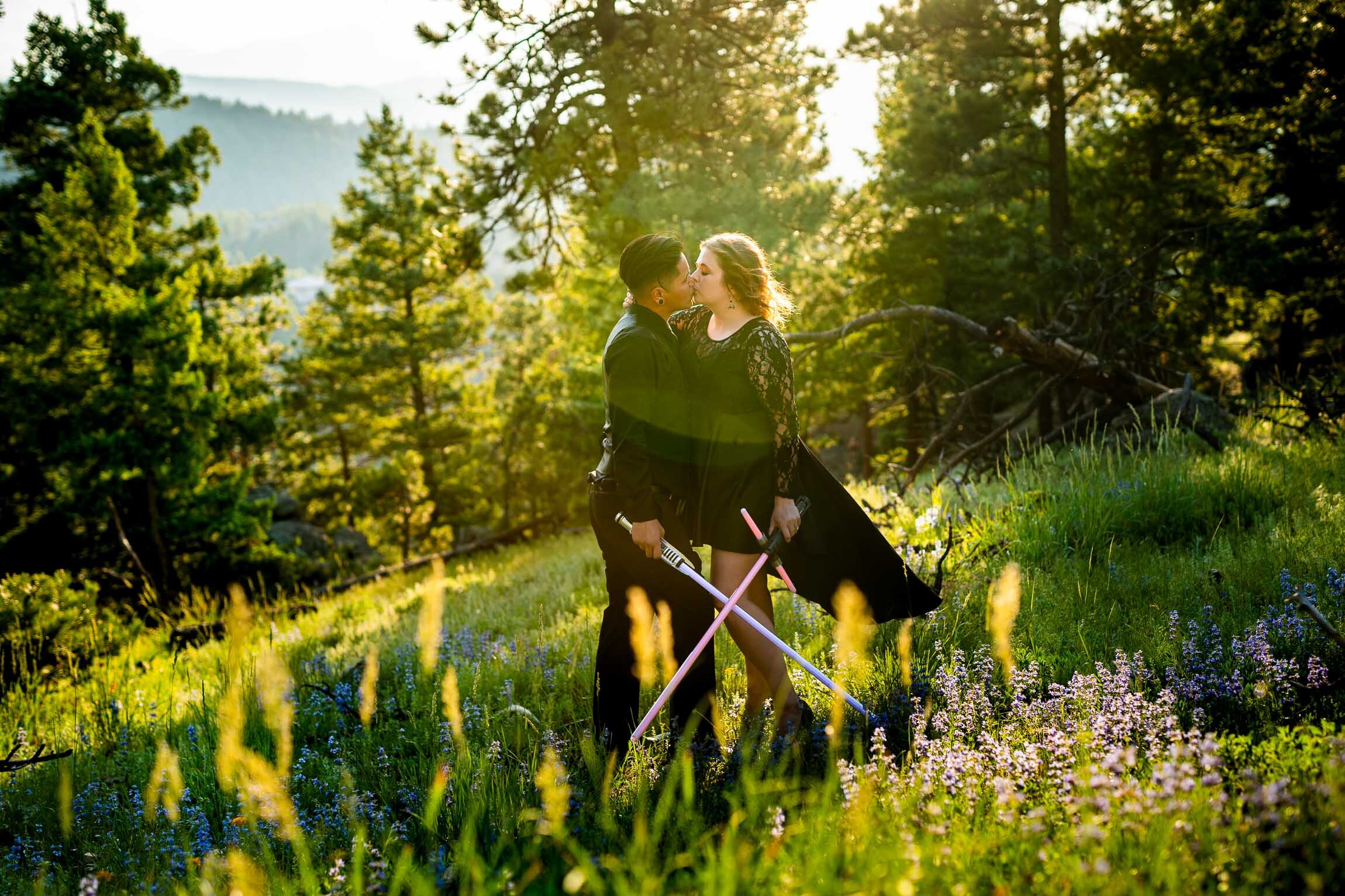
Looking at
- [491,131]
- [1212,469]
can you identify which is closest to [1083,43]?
[491,131]

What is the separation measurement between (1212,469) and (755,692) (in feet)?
13.9

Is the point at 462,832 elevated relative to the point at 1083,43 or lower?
lower

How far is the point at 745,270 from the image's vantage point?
3604 mm

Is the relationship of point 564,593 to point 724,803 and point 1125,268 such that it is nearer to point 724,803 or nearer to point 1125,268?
point 724,803

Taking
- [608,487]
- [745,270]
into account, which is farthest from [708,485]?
[745,270]

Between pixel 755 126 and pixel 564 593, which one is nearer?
pixel 564 593

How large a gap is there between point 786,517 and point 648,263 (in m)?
1.45

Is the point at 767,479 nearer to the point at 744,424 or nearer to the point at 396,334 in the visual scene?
the point at 744,424

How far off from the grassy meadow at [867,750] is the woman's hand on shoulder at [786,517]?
572 millimetres

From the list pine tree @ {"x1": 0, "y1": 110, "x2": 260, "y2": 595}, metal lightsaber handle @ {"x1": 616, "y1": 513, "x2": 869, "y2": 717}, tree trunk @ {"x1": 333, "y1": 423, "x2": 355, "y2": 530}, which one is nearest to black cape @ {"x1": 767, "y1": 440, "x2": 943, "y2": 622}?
metal lightsaber handle @ {"x1": 616, "y1": 513, "x2": 869, "y2": 717}

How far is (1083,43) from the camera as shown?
15.1 m

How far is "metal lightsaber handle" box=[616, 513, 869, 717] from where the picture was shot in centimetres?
316

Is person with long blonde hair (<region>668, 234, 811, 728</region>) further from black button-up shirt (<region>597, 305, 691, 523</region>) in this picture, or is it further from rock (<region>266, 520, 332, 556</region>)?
rock (<region>266, 520, 332, 556</region>)

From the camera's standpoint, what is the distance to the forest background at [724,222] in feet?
43.0
